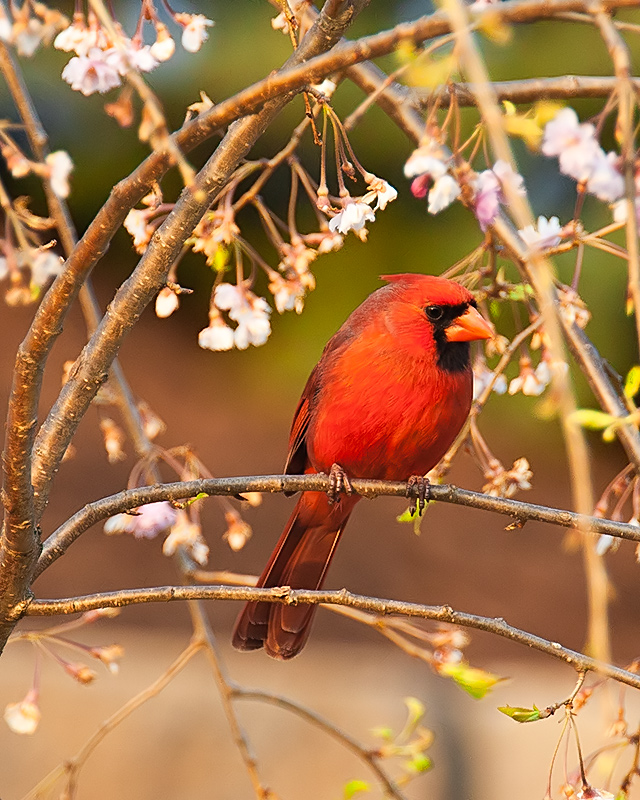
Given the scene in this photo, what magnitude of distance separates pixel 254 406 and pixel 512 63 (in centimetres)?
214

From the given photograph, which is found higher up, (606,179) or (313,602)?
(606,179)

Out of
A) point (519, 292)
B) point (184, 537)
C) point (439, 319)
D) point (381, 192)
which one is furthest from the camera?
point (439, 319)

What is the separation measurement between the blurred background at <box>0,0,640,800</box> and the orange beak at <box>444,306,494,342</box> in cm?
185

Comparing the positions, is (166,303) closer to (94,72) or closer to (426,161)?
(94,72)

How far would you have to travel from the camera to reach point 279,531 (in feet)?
15.4

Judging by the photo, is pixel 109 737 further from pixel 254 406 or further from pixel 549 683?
pixel 254 406

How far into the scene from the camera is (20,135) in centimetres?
477

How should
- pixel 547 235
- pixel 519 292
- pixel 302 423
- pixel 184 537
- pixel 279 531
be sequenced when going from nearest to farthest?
pixel 547 235
pixel 519 292
pixel 184 537
pixel 302 423
pixel 279 531

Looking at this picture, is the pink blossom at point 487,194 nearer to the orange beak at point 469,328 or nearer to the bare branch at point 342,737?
the orange beak at point 469,328

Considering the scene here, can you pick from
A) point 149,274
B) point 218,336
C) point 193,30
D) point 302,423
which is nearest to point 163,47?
point 193,30

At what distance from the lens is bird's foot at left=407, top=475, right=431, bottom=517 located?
163cm

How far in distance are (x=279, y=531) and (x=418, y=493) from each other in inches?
120

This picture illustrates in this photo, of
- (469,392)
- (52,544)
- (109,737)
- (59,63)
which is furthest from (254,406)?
(52,544)

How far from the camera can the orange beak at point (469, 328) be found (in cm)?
187
